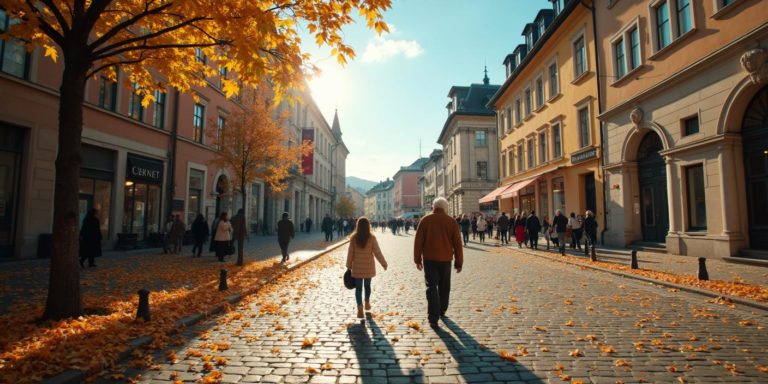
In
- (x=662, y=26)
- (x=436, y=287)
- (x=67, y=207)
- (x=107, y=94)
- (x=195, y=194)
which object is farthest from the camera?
(x=195, y=194)

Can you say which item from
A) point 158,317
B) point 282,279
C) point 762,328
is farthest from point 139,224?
point 762,328

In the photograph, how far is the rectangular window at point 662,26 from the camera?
1499 cm

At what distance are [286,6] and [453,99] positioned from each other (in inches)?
1929

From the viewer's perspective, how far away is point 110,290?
27.1 ft

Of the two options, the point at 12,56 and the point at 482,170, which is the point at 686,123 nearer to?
the point at 12,56

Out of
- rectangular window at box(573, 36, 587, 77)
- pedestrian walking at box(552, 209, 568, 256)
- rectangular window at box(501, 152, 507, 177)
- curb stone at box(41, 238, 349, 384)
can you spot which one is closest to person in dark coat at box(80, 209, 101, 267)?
curb stone at box(41, 238, 349, 384)

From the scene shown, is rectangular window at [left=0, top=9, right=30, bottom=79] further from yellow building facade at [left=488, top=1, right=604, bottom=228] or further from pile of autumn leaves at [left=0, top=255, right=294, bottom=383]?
yellow building facade at [left=488, top=1, right=604, bottom=228]

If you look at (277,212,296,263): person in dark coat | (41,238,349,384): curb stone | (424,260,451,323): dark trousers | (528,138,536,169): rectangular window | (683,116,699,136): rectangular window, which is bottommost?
(41,238,349,384): curb stone

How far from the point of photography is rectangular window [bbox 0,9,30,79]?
41.0 feet

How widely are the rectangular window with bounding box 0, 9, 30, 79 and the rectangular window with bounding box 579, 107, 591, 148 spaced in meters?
23.1

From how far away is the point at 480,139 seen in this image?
49.6m

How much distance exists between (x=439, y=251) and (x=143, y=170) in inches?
688

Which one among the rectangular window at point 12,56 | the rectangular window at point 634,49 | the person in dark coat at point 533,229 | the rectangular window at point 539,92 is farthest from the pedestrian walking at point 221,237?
the rectangular window at point 539,92

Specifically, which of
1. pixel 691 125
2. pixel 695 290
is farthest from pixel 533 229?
pixel 695 290
